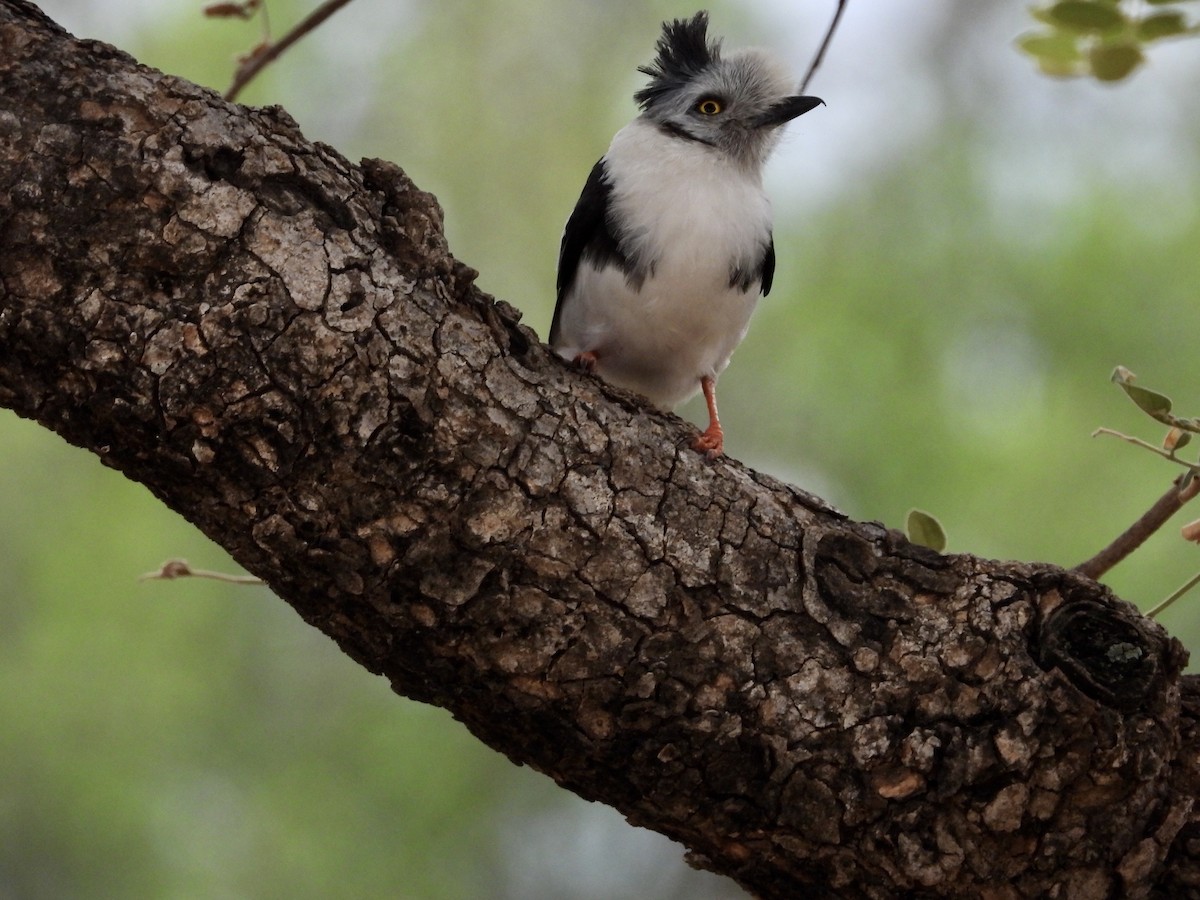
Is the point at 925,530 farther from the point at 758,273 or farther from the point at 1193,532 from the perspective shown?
the point at 758,273

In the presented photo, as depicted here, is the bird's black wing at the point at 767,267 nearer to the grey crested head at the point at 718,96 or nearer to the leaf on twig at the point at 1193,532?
the grey crested head at the point at 718,96

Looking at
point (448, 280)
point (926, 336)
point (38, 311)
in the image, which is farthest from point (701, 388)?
point (926, 336)

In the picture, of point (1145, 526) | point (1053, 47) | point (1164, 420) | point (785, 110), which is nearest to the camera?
point (1164, 420)

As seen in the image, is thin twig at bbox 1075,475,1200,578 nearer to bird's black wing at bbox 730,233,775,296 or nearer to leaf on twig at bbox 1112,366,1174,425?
leaf on twig at bbox 1112,366,1174,425

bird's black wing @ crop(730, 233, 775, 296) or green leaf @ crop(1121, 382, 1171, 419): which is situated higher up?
bird's black wing @ crop(730, 233, 775, 296)

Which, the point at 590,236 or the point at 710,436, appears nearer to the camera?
the point at 710,436

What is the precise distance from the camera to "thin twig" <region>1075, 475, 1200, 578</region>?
2977 mm

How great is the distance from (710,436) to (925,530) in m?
0.70

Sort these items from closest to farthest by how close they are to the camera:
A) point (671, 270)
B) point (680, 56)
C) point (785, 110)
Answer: point (671, 270)
point (785, 110)
point (680, 56)

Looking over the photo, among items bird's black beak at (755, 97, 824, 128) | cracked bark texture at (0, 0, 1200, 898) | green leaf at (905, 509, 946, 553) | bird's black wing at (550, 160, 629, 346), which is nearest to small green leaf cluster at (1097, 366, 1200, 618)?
cracked bark texture at (0, 0, 1200, 898)

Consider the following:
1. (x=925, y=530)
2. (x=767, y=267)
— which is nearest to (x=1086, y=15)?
(x=925, y=530)

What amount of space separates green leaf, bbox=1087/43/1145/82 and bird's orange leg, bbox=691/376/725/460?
137 cm

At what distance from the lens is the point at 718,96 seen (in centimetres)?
472

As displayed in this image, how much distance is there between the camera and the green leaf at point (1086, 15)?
312 cm
